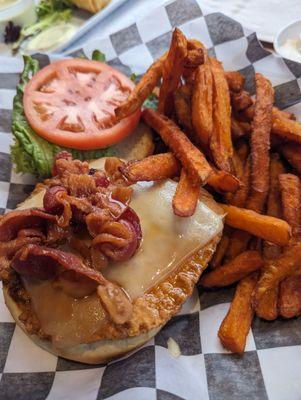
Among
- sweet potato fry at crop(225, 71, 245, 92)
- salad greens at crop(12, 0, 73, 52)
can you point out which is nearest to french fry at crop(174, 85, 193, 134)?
sweet potato fry at crop(225, 71, 245, 92)

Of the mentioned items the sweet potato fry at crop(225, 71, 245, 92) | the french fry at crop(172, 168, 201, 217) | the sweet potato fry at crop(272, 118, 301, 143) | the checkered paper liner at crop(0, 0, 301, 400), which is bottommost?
the checkered paper liner at crop(0, 0, 301, 400)

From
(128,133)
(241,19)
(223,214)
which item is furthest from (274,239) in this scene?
(241,19)

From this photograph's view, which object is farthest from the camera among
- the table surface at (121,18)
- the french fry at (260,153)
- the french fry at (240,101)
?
the table surface at (121,18)

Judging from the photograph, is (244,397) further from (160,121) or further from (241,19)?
(241,19)

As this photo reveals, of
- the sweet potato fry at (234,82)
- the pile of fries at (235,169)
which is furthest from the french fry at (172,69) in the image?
the sweet potato fry at (234,82)

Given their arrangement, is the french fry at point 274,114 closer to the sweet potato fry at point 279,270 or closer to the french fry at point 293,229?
the french fry at point 293,229

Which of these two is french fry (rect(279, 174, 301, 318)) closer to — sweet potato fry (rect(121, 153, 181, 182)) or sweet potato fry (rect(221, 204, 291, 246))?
sweet potato fry (rect(221, 204, 291, 246))

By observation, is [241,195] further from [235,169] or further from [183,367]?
[183,367]

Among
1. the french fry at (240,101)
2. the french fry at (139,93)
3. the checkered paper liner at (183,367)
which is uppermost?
the french fry at (139,93)
